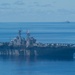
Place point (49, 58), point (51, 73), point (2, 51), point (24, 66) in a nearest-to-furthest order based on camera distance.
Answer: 1. point (51, 73)
2. point (24, 66)
3. point (49, 58)
4. point (2, 51)

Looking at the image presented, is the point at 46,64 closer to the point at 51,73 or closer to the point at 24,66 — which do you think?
the point at 24,66

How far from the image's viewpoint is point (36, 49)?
274 ft

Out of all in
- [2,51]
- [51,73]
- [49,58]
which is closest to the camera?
[51,73]

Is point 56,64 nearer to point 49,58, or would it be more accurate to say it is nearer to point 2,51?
point 49,58

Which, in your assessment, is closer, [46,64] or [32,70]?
[32,70]

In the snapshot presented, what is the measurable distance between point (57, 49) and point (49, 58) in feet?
9.76

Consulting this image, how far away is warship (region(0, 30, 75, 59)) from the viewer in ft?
266

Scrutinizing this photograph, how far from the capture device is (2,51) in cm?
8525

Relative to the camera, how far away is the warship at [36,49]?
80938mm

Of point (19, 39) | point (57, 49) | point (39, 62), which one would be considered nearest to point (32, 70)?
point (39, 62)

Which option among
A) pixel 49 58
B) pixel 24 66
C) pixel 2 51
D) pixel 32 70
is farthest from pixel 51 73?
pixel 2 51

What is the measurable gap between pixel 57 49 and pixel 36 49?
3.96 m

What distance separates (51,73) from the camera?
6216 cm

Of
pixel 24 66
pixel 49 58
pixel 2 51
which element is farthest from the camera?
pixel 2 51
